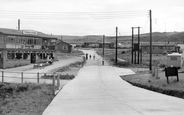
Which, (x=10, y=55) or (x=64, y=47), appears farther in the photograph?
(x=64, y=47)

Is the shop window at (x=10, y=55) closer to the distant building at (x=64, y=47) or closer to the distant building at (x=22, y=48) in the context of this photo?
the distant building at (x=22, y=48)

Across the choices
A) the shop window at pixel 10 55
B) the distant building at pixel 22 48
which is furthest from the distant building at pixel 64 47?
the shop window at pixel 10 55

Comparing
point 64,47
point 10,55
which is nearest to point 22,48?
point 10,55

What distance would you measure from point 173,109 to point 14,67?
40.9 metres

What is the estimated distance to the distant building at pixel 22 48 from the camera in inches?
1978

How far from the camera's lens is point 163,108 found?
12.2 meters

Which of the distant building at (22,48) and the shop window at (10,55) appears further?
the shop window at (10,55)

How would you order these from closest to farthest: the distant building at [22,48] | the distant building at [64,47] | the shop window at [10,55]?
1. the distant building at [22,48]
2. the shop window at [10,55]
3. the distant building at [64,47]

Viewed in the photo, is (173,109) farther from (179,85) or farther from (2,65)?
(2,65)

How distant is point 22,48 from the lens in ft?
186

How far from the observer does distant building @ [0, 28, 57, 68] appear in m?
50.2

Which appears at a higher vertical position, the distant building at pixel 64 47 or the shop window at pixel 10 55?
the distant building at pixel 64 47

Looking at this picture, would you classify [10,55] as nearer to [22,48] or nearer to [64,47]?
[22,48]

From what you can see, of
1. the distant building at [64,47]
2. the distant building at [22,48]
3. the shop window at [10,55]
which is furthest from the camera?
the distant building at [64,47]
